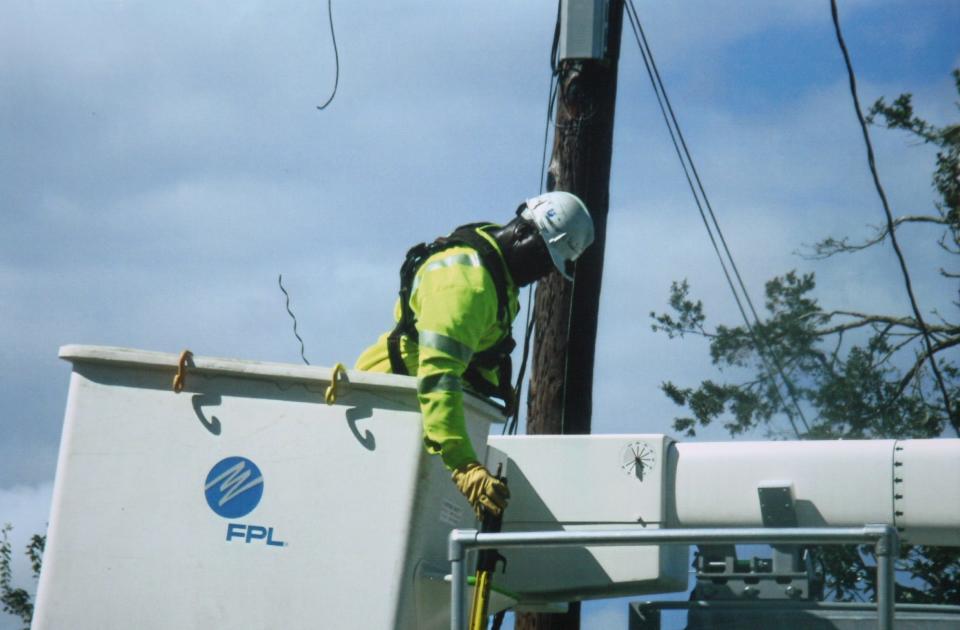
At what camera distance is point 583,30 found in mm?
6965

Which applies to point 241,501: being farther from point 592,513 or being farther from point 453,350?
point 592,513

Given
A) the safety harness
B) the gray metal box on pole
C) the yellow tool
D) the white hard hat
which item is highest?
the gray metal box on pole

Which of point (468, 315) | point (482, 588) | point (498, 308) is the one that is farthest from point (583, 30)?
point (482, 588)

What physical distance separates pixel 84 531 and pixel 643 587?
1.71 m

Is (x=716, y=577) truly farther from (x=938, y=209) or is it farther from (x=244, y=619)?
(x=938, y=209)

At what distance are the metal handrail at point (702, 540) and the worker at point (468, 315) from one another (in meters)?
0.50

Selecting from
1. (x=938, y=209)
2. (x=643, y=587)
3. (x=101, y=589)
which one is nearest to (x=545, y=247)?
(x=643, y=587)

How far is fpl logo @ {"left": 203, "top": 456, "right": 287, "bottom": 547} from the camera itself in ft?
13.6

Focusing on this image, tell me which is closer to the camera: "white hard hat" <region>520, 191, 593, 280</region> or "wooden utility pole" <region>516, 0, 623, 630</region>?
"white hard hat" <region>520, 191, 593, 280</region>

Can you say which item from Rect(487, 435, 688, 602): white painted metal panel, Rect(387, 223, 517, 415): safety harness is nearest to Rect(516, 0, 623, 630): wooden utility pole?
Rect(387, 223, 517, 415): safety harness

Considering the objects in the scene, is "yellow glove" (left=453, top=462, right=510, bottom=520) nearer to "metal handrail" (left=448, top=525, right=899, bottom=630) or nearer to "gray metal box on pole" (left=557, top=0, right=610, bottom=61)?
"metal handrail" (left=448, top=525, right=899, bottom=630)

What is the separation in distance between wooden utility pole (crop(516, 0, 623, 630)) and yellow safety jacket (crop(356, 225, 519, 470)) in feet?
5.83

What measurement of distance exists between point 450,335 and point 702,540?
1.19 meters

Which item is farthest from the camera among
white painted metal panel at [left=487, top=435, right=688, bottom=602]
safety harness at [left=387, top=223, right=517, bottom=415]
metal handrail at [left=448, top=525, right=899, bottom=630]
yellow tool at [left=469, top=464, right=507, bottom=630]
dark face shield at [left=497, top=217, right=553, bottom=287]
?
dark face shield at [left=497, top=217, right=553, bottom=287]
